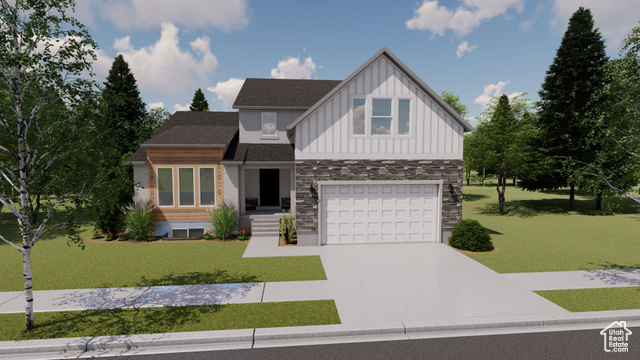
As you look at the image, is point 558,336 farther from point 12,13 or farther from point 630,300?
point 12,13

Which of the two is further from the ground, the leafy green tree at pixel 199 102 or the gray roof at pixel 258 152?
the leafy green tree at pixel 199 102

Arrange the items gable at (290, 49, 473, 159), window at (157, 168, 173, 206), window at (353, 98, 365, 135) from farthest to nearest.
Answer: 1. window at (157, 168, 173, 206)
2. window at (353, 98, 365, 135)
3. gable at (290, 49, 473, 159)


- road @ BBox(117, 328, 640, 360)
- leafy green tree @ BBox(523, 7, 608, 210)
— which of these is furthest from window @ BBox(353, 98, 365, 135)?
leafy green tree @ BBox(523, 7, 608, 210)

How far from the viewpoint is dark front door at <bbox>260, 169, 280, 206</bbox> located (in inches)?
794

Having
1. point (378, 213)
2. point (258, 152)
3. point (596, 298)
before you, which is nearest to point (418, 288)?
point (596, 298)

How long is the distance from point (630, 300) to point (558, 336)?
11.0 ft

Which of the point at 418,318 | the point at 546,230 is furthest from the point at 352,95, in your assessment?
the point at 546,230

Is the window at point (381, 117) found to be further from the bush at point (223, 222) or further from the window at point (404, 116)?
the bush at point (223, 222)

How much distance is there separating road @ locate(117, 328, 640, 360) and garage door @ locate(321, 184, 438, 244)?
815 centimetres

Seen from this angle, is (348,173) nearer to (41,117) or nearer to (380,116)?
(380,116)

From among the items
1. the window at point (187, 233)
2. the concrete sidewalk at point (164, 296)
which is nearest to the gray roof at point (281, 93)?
the window at point (187, 233)

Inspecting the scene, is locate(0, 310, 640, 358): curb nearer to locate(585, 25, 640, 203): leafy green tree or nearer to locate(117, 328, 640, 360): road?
locate(117, 328, 640, 360): road

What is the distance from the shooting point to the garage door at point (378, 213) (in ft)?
47.2

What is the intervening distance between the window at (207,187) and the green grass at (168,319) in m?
9.51
